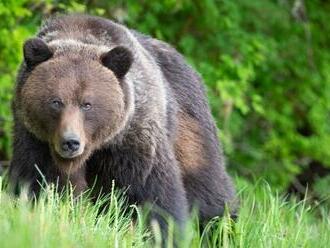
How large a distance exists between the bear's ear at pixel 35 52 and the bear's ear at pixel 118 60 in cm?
35

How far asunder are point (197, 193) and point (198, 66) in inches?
191

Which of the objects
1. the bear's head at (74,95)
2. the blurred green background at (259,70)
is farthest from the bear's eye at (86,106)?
the blurred green background at (259,70)

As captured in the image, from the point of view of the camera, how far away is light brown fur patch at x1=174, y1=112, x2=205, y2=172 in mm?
8023

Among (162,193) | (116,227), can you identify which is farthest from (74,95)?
(116,227)

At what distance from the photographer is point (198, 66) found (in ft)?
42.2

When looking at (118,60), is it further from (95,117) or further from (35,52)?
(35,52)

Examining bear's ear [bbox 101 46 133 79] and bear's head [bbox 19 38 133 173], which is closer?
bear's head [bbox 19 38 133 173]

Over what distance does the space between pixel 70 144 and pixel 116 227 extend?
758mm

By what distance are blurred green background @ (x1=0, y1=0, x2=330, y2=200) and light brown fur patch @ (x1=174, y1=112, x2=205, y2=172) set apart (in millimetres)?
3436

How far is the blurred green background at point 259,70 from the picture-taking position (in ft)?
40.9

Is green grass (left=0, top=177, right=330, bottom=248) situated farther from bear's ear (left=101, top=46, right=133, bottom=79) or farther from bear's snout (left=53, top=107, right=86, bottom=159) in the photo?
bear's ear (left=101, top=46, right=133, bottom=79)

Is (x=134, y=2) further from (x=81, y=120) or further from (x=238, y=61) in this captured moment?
(x=81, y=120)

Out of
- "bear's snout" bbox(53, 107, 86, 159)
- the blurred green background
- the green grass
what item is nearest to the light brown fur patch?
the green grass

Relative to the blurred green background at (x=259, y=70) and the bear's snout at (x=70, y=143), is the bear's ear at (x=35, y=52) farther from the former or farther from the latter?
the blurred green background at (x=259, y=70)
